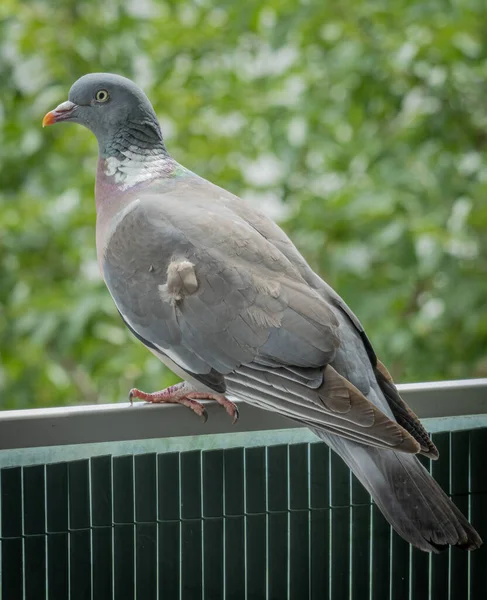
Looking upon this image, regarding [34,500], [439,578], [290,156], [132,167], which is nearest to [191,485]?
[34,500]

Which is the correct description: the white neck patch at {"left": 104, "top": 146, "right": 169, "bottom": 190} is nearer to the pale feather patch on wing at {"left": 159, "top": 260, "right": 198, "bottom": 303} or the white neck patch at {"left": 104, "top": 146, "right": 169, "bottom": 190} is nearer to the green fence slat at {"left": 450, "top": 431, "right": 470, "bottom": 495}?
the pale feather patch on wing at {"left": 159, "top": 260, "right": 198, "bottom": 303}

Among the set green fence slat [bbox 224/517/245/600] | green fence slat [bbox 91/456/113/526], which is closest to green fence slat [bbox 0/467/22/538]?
green fence slat [bbox 91/456/113/526]

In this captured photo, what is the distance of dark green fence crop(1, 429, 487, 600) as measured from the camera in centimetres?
138

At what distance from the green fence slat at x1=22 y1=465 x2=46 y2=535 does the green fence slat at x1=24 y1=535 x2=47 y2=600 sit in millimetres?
15

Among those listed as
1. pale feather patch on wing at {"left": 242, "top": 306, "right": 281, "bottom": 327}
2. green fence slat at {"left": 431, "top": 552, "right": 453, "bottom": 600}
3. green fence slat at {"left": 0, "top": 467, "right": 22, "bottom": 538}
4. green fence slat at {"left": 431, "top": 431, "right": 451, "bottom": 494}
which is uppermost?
pale feather patch on wing at {"left": 242, "top": 306, "right": 281, "bottom": 327}

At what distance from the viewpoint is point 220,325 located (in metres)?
1.52

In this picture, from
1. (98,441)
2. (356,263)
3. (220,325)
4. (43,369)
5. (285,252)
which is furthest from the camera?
(43,369)

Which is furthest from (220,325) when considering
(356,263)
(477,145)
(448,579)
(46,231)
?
(477,145)

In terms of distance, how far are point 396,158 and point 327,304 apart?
147 centimetres

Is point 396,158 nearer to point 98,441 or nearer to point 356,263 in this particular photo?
point 356,263

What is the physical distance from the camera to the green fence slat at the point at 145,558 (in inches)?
55.7

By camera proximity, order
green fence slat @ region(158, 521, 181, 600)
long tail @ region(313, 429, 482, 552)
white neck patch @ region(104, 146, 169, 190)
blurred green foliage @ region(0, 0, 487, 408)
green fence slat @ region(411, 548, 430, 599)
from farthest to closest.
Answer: blurred green foliage @ region(0, 0, 487, 408)
white neck patch @ region(104, 146, 169, 190)
green fence slat @ region(411, 548, 430, 599)
green fence slat @ region(158, 521, 181, 600)
long tail @ region(313, 429, 482, 552)

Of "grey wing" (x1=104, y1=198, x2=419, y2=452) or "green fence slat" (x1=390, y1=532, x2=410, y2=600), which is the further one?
"green fence slat" (x1=390, y1=532, x2=410, y2=600)

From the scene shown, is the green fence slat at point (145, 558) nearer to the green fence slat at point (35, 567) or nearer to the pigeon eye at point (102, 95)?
the green fence slat at point (35, 567)
